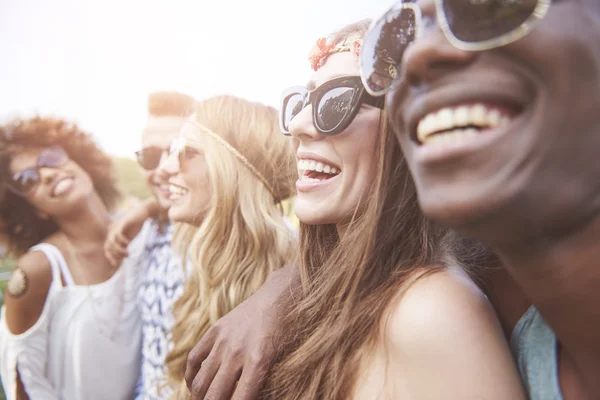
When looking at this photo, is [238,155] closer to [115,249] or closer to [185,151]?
[185,151]

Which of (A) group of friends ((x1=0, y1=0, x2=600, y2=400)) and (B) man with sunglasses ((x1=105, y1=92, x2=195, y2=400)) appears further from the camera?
(B) man with sunglasses ((x1=105, y1=92, x2=195, y2=400))

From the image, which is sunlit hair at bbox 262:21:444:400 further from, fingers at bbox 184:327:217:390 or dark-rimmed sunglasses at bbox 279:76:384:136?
fingers at bbox 184:327:217:390

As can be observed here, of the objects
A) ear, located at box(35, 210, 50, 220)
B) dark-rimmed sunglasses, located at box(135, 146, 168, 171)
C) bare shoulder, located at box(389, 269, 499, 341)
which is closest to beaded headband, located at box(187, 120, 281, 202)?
dark-rimmed sunglasses, located at box(135, 146, 168, 171)

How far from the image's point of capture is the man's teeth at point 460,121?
1.48 ft

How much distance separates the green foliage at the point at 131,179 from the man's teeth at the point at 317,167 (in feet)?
3.55

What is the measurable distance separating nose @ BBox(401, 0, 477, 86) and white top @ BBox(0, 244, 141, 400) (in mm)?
1637

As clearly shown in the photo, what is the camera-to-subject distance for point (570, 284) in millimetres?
455

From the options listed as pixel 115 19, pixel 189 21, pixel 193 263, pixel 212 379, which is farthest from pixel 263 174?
pixel 115 19

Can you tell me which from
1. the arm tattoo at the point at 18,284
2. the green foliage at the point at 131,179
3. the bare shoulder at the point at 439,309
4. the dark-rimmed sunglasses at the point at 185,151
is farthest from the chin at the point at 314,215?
the arm tattoo at the point at 18,284

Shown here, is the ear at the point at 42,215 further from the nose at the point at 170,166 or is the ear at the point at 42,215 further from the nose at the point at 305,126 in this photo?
the nose at the point at 305,126

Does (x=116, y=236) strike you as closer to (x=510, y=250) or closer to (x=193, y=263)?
(x=193, y=263)

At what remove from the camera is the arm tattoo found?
1649 mm

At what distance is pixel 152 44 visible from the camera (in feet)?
5.59

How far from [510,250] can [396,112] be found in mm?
231
